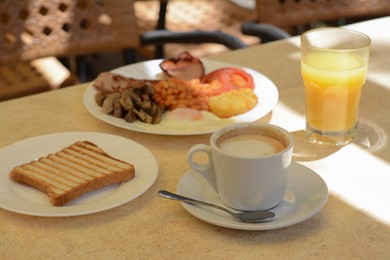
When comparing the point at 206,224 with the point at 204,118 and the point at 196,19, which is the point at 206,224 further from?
the point at 196,19

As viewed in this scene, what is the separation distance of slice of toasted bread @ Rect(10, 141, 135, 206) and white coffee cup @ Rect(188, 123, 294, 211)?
0.42ft

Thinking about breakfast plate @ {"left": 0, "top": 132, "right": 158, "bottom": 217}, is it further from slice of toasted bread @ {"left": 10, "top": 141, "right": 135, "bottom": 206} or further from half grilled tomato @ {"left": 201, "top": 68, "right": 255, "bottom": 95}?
half grilled tomato @ {"left": 201, "top": 68, "right": 255, "bottom": 95}

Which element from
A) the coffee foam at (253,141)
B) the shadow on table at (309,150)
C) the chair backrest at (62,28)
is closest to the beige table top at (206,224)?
the shadow on table at (309,150)

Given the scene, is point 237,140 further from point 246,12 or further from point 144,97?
point 246,12

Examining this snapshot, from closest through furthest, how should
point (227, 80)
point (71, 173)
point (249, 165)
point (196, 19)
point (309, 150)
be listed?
point (249, 165) < point (71, 173) < point (309, 150) < point (227, 80) < point (196, 19)

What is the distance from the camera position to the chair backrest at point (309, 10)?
2.01m

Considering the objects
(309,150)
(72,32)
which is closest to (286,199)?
(309,150)

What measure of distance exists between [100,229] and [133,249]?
0.22 ft

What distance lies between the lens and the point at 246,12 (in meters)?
2.48

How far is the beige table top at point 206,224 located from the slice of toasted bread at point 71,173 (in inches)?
1.5

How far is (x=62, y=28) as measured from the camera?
5.93 ft

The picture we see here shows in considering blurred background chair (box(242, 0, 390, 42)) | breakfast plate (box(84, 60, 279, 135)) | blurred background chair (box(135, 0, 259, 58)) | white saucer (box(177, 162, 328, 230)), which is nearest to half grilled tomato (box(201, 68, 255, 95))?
breakfast plate (box(84, 60, 279, 135))

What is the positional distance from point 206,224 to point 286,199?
114 mm

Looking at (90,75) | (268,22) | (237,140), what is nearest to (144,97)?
(237,140)
